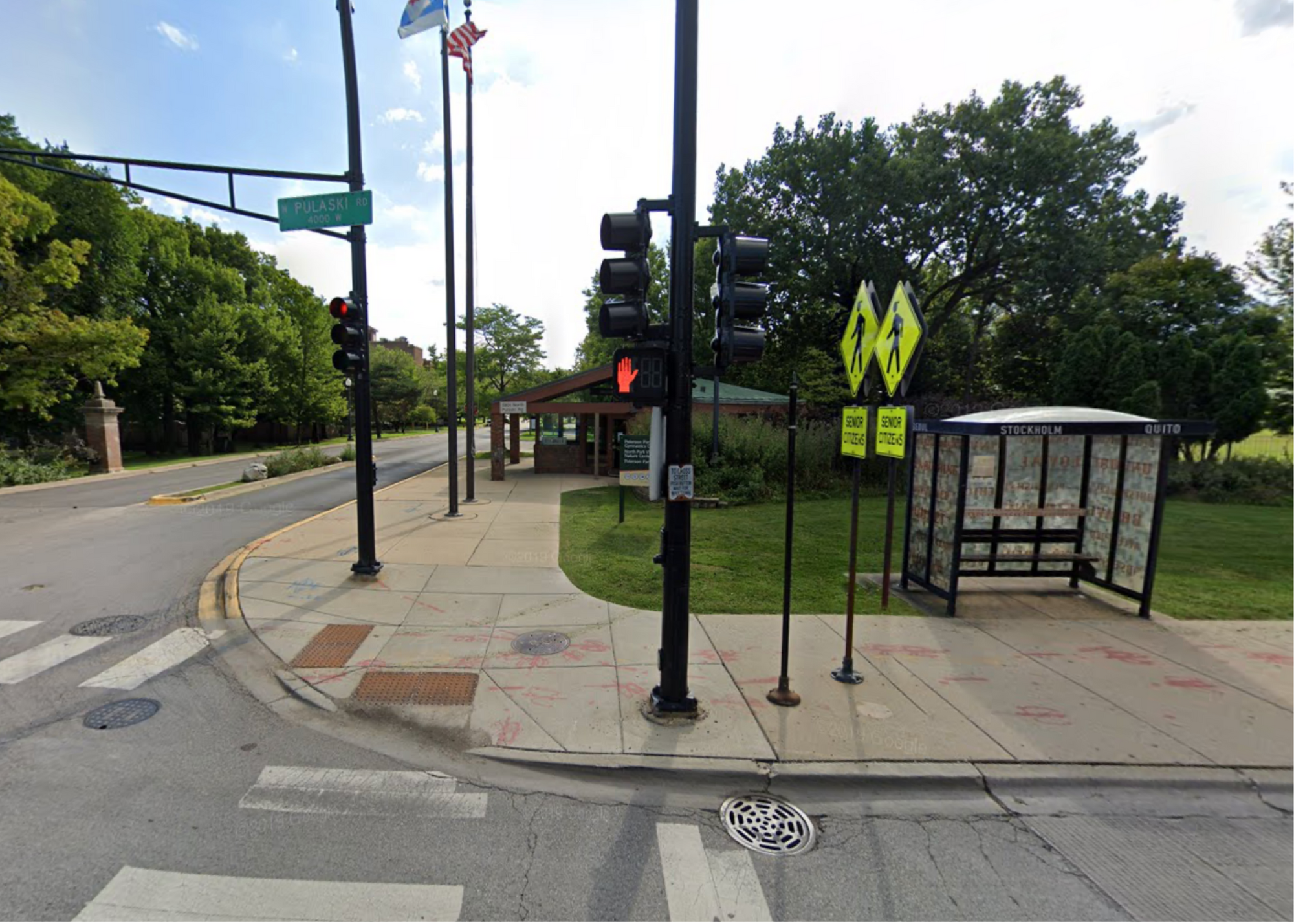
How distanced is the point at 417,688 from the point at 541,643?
4.07ft

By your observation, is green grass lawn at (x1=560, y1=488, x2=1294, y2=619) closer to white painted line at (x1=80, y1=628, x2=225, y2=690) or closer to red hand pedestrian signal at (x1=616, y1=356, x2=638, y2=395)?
red hand pedestrian signal at (x1=616, y1=356, x2=638, y2=395)

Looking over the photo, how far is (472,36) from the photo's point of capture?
11.1m

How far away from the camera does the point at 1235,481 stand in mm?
14977

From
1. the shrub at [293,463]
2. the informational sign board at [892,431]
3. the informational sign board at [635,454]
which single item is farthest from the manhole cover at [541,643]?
the shrub at [293,463]

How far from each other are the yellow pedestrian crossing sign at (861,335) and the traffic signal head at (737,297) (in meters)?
1.74

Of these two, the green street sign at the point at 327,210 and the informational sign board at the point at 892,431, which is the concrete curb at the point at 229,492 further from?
the informational sign board at the point at 892,431

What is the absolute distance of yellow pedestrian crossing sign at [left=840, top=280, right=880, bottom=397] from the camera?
17.4ft

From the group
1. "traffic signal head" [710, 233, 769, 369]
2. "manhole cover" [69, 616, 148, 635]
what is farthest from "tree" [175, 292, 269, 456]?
"traffic signal head" [710, 233, 769, 369]

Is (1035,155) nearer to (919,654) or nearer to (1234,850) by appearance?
(919,654)

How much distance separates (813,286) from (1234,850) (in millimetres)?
25048

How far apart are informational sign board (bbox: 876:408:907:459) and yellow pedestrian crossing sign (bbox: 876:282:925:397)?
0.61 feet

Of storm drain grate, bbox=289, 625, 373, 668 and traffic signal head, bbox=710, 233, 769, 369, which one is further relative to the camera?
storm drain grate, bbox=289, 625, 373, 668

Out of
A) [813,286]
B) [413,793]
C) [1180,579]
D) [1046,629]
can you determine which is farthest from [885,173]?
[413,793]

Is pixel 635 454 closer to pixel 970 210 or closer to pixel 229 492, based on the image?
pixel 229 492
